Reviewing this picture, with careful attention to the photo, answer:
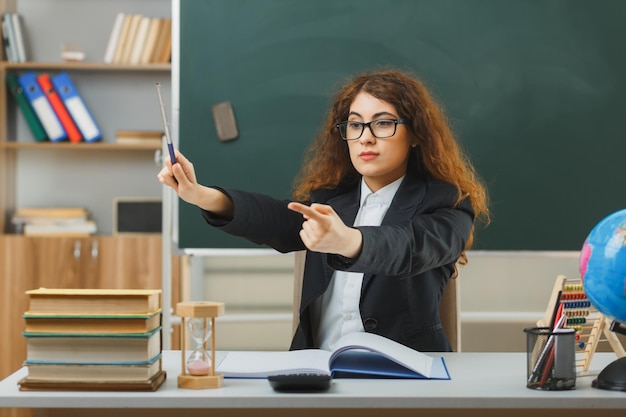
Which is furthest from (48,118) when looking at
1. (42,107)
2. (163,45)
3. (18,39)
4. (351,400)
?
(351,400)

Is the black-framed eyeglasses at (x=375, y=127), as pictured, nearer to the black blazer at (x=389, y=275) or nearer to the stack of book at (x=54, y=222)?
the black blazer at (x=389, y=275)

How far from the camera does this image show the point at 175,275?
377 cm

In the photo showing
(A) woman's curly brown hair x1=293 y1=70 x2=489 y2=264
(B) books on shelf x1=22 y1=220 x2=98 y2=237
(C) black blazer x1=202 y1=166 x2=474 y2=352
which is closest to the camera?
(C) black blazer x1=202 y1=166 x2=474 y2=352

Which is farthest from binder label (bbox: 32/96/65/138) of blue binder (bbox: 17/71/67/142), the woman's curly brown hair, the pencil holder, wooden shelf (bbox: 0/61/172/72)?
the pencil holder

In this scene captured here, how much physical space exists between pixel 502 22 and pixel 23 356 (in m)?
2.56

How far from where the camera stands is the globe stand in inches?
53.2

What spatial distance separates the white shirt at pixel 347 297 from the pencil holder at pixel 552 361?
0.63 meters

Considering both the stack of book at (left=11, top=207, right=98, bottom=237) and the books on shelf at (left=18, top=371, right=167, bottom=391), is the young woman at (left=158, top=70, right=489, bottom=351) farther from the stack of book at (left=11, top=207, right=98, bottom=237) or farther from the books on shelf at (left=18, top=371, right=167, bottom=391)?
the stack of book at (left=11, top=207, right=98, bottom=237)

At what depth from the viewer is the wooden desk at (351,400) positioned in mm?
1271

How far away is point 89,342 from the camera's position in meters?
1.34

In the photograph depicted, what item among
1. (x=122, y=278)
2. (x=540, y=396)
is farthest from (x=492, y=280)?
(x=540, y=396)

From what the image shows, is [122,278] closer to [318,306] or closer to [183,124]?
[183,124]

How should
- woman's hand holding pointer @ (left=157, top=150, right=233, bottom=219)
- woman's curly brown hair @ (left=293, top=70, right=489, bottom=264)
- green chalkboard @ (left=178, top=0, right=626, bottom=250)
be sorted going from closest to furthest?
woman's hand holding pointer @ (left=157, top=150, right=233, bottom=219)
woman's curly brown hair @ (left=293, top=70, right=489, bottom=264)
green chalkboard @ (left=178, top=0, right=626, bottom=250)

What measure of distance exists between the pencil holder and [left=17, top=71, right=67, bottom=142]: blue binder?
3.30 metres
